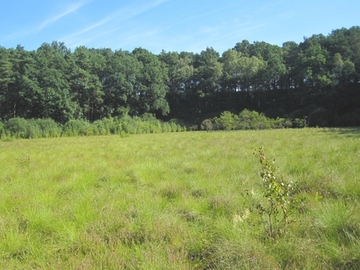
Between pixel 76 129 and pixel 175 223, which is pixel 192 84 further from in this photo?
pixel 175 223

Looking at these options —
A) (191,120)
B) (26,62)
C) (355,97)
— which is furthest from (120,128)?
(355,97)

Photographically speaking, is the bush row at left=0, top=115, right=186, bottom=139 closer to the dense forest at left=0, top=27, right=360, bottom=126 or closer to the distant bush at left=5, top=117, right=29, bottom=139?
the distant bush at left=5, top=117, right=29, bottom=139

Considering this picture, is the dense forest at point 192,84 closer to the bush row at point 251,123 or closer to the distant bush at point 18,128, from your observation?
the bush row at point 251,123

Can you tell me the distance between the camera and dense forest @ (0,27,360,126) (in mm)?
40875

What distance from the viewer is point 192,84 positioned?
195 ft

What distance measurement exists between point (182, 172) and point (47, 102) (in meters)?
41.0

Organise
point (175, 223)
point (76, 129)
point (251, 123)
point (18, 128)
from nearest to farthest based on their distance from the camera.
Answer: point (175, 223) → point (18, 128) → point (76, 129) → point (251, 123)

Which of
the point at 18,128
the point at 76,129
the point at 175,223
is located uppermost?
the point at 18,128

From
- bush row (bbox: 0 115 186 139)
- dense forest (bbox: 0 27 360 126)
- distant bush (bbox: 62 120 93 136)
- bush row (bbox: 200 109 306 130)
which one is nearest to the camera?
bush row (bbox: 0 115 186 139)

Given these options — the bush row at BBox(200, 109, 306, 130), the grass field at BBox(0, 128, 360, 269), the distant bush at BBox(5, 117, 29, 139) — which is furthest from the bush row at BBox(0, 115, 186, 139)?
the grass field at BBox(0, 128, 360, 269)

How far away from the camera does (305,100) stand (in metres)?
44.1

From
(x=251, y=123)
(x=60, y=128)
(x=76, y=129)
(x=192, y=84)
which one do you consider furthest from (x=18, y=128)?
(x=192, y=84)

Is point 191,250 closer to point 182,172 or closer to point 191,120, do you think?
point 182,172

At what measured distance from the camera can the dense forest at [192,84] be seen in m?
40.9
